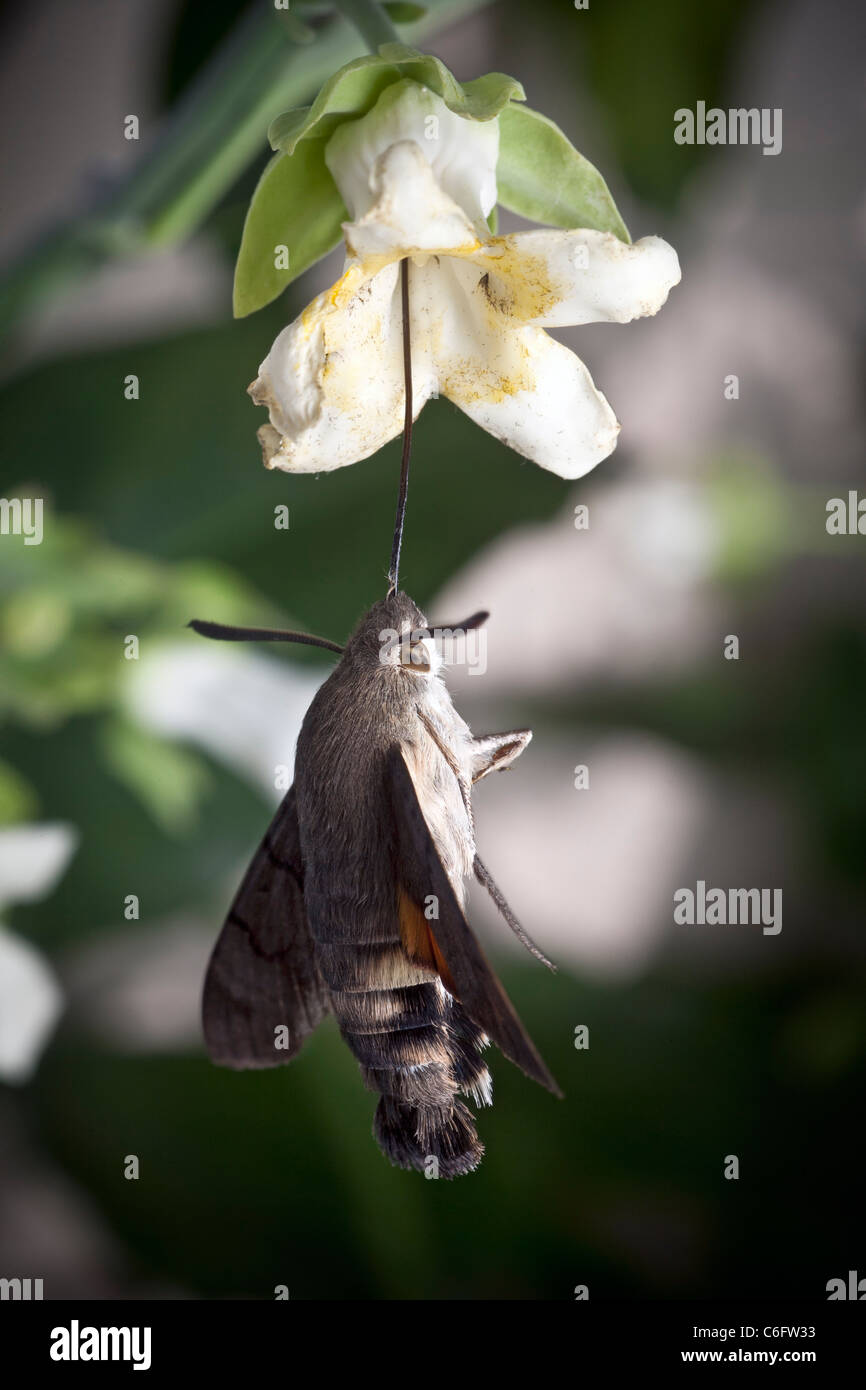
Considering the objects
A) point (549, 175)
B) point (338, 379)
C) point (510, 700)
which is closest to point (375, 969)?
point (338, 379)

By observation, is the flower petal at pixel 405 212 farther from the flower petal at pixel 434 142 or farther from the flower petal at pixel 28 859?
the flower petal at pixel 28 859

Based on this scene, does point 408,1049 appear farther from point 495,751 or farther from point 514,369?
point 514,369

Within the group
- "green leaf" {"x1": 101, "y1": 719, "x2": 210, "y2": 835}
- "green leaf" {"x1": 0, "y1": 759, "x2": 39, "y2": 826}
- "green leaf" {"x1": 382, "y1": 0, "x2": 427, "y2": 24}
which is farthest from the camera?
"green leaf" {"x1": 101, "y1": 719, "x2": 210, "y2": 835}

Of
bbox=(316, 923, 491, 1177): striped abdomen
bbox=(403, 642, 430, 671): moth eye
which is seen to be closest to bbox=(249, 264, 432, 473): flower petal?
bbox=(403, 642, 430, 671): moth eye

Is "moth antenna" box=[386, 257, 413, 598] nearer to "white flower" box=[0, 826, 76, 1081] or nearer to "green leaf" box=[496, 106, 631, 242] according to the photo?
"green leaf" box=[496, 106, 631, 242]

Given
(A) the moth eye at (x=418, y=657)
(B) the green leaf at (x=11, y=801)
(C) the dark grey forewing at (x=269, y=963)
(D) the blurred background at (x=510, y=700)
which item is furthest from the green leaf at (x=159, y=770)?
(A) the moth eye at (x=418, y=657)
